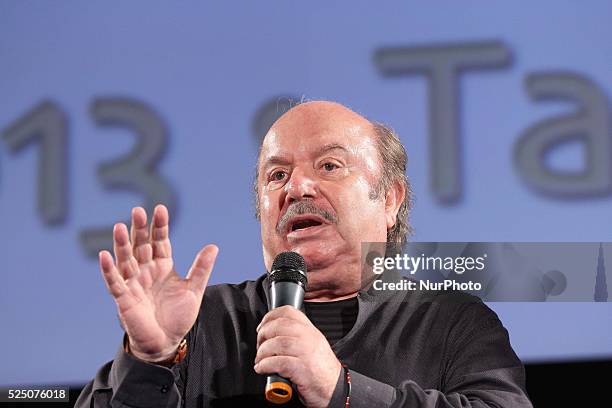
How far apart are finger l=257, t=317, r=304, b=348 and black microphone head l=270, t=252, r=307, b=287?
14 centimetres

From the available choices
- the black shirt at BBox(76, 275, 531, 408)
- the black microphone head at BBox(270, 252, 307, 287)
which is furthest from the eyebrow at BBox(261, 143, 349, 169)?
the black microphone head at BBox(270, 252, 307, 287)

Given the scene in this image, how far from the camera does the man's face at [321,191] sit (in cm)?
212

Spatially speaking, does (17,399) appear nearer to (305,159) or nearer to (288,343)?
(305,159)

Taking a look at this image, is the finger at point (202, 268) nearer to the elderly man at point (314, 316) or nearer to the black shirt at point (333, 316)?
the elderly man at point (314, 316)

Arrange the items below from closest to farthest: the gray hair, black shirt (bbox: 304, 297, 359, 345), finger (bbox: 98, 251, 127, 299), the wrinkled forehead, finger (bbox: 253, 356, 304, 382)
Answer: finger (bbox: 253, 356, 304, 382), finger (bbox: 98, 251, 127, 299), black shirt (bbox: 304, 297, 359, 345), the wrinkled forehead, the gray hair

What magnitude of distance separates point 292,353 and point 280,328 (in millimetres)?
49

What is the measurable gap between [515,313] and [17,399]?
143cm

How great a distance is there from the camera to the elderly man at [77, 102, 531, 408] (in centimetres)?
162

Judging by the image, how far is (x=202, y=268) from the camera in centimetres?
170

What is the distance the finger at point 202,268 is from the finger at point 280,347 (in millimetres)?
256

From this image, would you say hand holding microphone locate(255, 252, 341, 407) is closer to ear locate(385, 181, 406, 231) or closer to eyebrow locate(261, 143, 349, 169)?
eyebrow locate(261, 143, 349, 169)

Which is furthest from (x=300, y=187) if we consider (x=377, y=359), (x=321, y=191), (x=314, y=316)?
(x=377, y=359)

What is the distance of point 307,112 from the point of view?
2260mm

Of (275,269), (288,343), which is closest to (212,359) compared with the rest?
(275,269)
